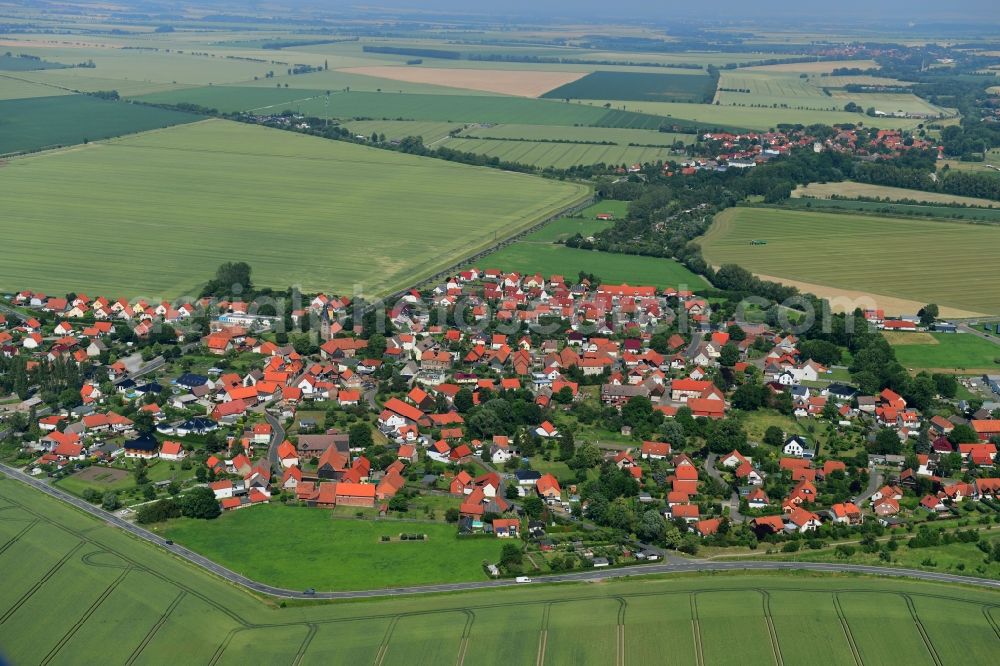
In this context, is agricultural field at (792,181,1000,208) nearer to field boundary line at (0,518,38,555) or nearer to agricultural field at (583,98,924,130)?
agricultural field at (583,98,924,130)

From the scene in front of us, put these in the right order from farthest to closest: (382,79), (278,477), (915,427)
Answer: (382,79) < (915,427) < (278,477)

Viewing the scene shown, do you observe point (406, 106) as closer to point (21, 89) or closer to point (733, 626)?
point (21, 89)

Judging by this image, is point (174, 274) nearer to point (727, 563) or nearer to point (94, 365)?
point (94, 365)

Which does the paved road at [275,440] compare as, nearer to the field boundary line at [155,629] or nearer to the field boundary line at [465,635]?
the field boundary line at [155,629]

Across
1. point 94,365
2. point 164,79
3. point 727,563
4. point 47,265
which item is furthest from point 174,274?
point 164,79

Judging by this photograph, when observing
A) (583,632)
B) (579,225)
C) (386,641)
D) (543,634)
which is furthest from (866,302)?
(386,641)

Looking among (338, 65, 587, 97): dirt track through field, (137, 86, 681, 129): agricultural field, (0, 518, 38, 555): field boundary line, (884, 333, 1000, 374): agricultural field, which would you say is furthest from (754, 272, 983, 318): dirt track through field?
(338, 65, 587, 97): dirt track through field
